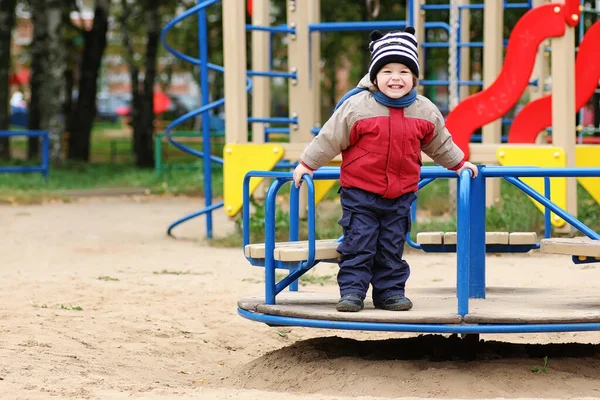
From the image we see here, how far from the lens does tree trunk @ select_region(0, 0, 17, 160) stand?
22.9 meters

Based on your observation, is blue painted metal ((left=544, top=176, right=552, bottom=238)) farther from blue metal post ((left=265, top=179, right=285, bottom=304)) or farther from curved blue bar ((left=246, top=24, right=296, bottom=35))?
curved blue bar ((left=246, top=24, right=296, bottom=35))

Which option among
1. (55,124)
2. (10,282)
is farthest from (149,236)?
(55,124)

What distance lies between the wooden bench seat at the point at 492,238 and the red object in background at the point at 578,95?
11.1 ft

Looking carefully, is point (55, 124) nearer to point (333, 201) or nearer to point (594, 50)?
point (333, 201)

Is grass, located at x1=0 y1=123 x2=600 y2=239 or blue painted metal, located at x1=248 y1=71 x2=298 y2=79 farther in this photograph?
blue painted metal, located at x1=248 y1=71 x2=298 y2=79

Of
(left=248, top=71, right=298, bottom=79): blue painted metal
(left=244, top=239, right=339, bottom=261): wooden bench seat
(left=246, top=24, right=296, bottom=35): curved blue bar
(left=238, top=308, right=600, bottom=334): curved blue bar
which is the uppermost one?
(left=246, top=24, right=296, bottom=35): curved blue bar

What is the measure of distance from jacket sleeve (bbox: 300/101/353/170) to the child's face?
175 millimetres

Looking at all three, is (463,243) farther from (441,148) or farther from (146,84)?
(146,84)

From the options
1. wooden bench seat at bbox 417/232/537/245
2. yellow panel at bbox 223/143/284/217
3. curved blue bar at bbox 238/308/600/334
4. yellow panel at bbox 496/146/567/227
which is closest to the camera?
curved blue bar at bbox 238/308/600/334

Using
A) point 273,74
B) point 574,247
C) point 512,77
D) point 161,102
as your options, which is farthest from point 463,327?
point 161,102

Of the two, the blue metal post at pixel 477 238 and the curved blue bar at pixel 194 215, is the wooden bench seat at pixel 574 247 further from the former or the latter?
the curved blue bar at pixel 194 215

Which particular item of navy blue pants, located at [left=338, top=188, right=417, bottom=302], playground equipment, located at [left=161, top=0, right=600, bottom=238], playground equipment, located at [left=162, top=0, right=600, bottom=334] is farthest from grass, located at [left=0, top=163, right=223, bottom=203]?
navy blue pants, located at [left=338, top=188, right=417, bottom=302]

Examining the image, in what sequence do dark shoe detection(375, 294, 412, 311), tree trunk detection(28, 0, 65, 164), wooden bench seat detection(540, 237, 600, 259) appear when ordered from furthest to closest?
1. tree trunk detection(28, 0, 65, 164)
2. dark shoe detection(375, 294, 412, 311)
3. wooden bench seat detection(540, 237, 600, 259)

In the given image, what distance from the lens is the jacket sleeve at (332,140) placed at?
5109 millimetres
